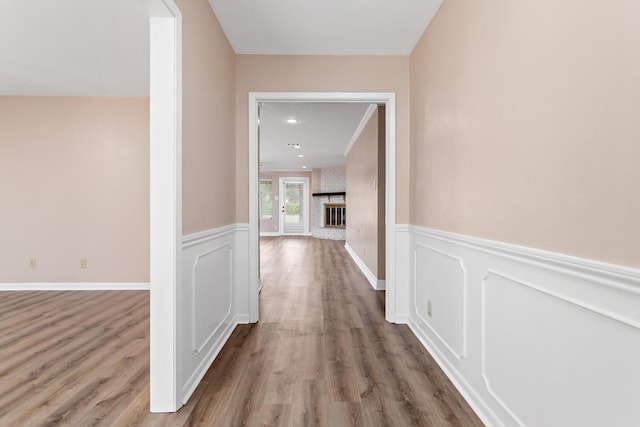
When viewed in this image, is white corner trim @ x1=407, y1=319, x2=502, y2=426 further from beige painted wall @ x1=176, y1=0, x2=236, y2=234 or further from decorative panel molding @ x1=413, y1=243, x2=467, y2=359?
beige painted wall @ x1=176, y1=0, x2=236, y2=234

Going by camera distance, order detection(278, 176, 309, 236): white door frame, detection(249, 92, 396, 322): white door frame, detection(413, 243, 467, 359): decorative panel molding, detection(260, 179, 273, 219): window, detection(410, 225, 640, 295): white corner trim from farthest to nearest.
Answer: detection(260, 179, 273, 219): window < detection(278, 176, 309, 236): white door frame < detection(249, 92, 396, 322): white door frame < detection(413, 243, 467, 359): decorative panel molding < detection(410, 225, 640, 295): white corner trim

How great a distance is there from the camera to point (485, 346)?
1.63m

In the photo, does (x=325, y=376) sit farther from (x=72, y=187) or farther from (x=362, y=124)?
(x=362, y=124)

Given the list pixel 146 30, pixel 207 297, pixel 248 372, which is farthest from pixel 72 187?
pixel 248 372

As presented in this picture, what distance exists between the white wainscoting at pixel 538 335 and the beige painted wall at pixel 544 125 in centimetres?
9

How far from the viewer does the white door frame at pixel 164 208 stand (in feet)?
5.38

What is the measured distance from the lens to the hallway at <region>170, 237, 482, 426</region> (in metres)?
1.65

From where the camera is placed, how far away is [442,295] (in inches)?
87.0

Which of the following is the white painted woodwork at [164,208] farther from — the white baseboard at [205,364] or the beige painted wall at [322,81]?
the beige painted wall at [322,81]

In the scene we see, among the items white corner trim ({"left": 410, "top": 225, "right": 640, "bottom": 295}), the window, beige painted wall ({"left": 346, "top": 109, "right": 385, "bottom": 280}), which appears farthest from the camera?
the window

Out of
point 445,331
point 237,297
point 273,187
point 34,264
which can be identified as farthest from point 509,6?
point 273,187

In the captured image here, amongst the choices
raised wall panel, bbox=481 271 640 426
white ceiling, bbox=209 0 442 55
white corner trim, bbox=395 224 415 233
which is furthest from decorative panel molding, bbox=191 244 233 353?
white ceiling, bbox=209 0 442 55

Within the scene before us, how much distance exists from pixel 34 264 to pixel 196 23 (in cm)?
403

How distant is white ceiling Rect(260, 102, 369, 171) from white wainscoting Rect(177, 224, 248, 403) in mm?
2297
